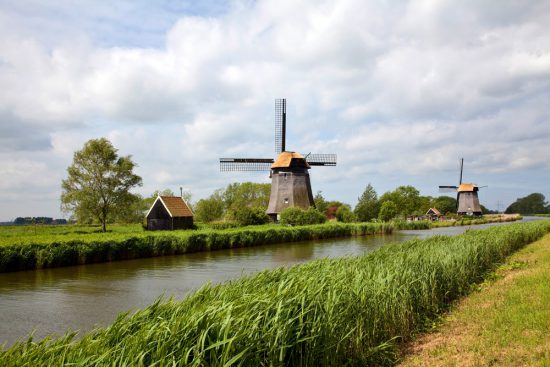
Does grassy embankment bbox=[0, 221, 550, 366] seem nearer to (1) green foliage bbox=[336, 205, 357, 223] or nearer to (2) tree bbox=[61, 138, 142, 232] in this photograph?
(2) tree bbox=[61, 138, 142, 232]

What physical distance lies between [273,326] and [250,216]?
3113 cm

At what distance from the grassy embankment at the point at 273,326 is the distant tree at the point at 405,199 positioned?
64215mm

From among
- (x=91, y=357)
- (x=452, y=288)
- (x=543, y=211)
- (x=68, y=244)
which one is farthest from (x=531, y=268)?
(x=543, y=211)

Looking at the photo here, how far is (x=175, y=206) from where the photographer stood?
32.4m

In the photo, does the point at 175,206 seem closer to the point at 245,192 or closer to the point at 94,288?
the point at 94,288

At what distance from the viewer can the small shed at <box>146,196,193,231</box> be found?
3154cm

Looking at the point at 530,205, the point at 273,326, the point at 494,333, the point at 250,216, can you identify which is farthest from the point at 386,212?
the point at 530,205

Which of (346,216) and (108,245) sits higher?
(346,216)

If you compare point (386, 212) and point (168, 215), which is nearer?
point (168, 215)

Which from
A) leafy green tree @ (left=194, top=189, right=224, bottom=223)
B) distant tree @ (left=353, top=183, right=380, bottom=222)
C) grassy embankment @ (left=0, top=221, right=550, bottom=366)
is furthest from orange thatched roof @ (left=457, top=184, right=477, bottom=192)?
grassy embankment @ (left=0, top=221, right=550, bottom=366)

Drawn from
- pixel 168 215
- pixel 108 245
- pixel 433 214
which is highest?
pixel 168 215

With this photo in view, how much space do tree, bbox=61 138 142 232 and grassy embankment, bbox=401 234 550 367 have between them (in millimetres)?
31746

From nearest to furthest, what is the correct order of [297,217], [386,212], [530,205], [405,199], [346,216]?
[297,217]
[346,216]
[386,212]
[405,199]
[530,205]

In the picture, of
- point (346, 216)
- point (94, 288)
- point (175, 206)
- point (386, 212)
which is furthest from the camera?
point (386, 212)
